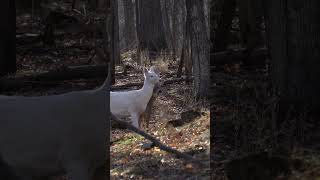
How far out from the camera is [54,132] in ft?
Result: 10.2

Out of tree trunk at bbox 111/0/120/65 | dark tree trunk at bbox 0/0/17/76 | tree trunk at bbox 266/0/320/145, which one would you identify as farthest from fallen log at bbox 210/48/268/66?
dark tree trunk at bbox 0/0/17/76

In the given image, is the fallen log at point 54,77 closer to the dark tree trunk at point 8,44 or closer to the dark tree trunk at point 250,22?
the dark tree trunk at point 8,44

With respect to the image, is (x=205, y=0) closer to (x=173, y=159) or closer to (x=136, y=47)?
(x=136, y=47)

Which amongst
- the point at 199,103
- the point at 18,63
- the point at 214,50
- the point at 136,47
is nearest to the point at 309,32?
the point at 214,50

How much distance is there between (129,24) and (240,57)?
70.2 inches

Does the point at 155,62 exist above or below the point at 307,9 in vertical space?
below

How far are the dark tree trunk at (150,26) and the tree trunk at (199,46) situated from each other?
0.63ft

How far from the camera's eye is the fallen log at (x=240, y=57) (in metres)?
4.55

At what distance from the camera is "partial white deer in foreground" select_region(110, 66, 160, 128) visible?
129 inches

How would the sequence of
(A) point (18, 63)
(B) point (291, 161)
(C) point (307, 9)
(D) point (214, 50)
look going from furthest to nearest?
1. (D) point (214, 50)
2. (C) point (307, 9)
3. (B) point (291, 161)
4. (A) point (18, 63)

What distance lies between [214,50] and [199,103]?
1.15 meters

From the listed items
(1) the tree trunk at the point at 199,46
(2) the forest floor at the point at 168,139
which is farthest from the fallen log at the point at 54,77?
(1) the tree trunk at the point at 199,46

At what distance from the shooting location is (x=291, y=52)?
161 inches

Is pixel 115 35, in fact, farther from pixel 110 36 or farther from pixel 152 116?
pixel 152 116
